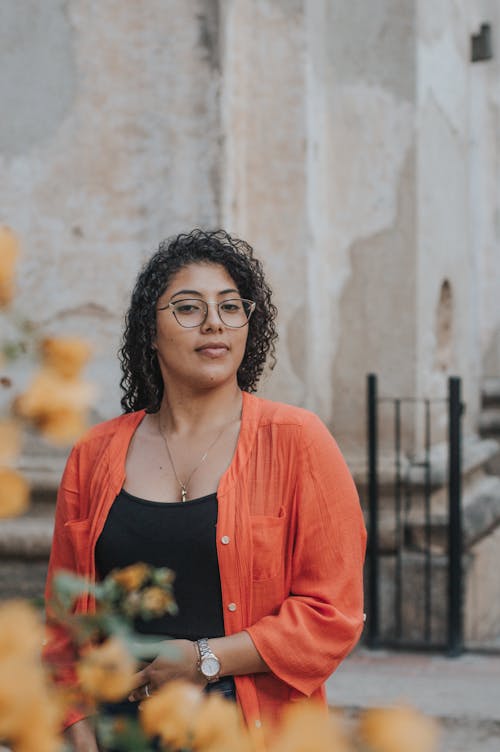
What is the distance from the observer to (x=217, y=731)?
65cm

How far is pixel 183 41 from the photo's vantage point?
4.49 m

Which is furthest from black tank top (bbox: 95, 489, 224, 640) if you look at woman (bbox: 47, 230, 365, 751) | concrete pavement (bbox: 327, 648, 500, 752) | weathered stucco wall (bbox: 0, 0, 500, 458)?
weathered stucco wall (bbox: 0, 0, 500, 458)

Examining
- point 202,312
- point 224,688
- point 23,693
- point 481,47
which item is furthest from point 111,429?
point 481,47

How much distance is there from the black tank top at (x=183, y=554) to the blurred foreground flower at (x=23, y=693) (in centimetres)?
120

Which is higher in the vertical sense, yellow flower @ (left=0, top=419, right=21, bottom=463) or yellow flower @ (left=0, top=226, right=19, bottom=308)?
yellow flower @ (left=0, top=226, right=19, bottom=308)

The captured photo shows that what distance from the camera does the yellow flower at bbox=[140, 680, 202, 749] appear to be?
2.22 feet

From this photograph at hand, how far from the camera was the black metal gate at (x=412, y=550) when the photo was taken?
4707mm

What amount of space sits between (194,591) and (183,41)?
330cm

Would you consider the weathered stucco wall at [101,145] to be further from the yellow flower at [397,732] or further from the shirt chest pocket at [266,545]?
the yellow flower at [397,732]

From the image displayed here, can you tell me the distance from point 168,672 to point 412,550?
3414 millimetres

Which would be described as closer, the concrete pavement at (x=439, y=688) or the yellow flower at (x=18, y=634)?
the yellow flower at (x=18, y=634)

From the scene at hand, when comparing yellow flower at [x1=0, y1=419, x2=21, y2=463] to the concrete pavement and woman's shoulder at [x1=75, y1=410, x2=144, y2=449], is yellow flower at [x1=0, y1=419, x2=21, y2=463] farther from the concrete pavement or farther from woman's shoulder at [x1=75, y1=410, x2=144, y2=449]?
the concrete pavement

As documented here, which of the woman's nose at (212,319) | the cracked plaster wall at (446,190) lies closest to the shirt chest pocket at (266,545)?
the woman's nose at (212,319)

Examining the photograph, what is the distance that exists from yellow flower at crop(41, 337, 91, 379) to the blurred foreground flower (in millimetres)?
155
